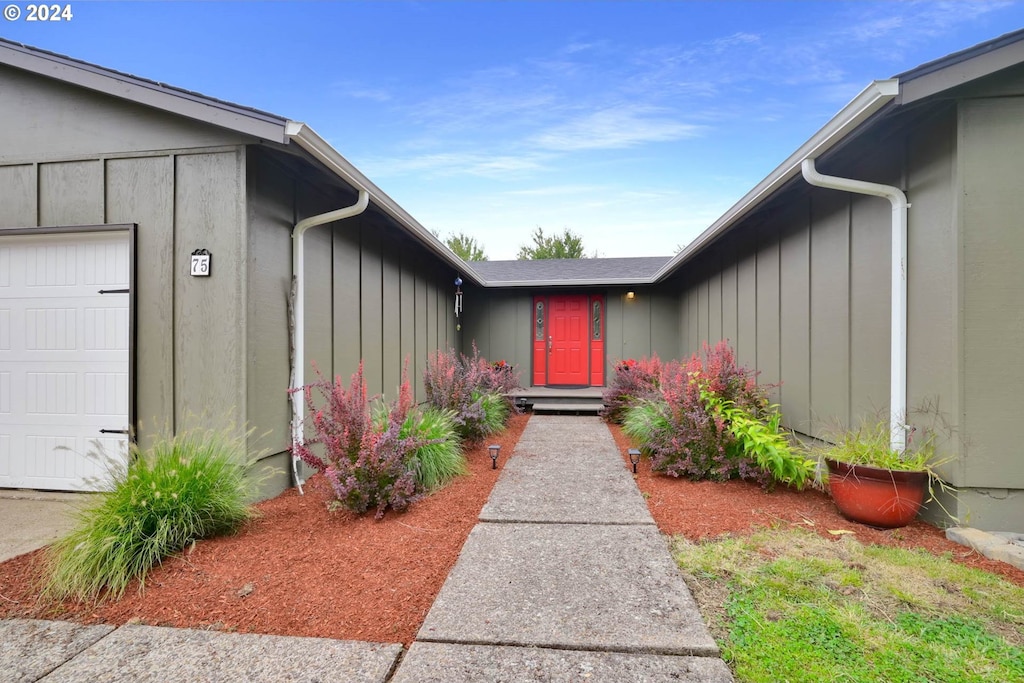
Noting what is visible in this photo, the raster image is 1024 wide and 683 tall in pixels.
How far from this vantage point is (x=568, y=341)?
9.24 m

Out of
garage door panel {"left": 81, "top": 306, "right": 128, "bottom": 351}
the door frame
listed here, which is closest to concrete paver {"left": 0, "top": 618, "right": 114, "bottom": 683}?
garage door panel {"left": 81, "top": 306, "right": 128, "bottom": 351}

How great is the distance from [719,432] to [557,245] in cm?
2544

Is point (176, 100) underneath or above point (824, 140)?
above

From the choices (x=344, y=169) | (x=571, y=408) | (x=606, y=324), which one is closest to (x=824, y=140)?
(x=344, y=169)

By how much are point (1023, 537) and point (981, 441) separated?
1.88 ft

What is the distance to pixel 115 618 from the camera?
1.85 metres

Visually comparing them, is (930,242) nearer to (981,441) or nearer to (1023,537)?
(981,441)

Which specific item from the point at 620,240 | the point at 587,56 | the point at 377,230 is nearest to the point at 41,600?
the point at 377,230

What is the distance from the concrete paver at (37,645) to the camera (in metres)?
1.52

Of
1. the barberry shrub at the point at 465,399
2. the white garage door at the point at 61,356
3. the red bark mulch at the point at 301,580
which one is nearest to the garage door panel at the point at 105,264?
the white garage door at the point at 61,356

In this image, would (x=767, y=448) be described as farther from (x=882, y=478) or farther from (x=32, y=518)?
(x=32, y=518)

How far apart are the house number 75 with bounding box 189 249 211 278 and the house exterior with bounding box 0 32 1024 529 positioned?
24mm

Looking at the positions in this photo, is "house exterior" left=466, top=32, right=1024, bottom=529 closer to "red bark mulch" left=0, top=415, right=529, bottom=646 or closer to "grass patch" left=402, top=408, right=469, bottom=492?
"red bark mulch" left=0, top=415, right=529, bottom=646

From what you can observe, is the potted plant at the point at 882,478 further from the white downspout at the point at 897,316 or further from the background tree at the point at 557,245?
the background tree at the point at 557,245
